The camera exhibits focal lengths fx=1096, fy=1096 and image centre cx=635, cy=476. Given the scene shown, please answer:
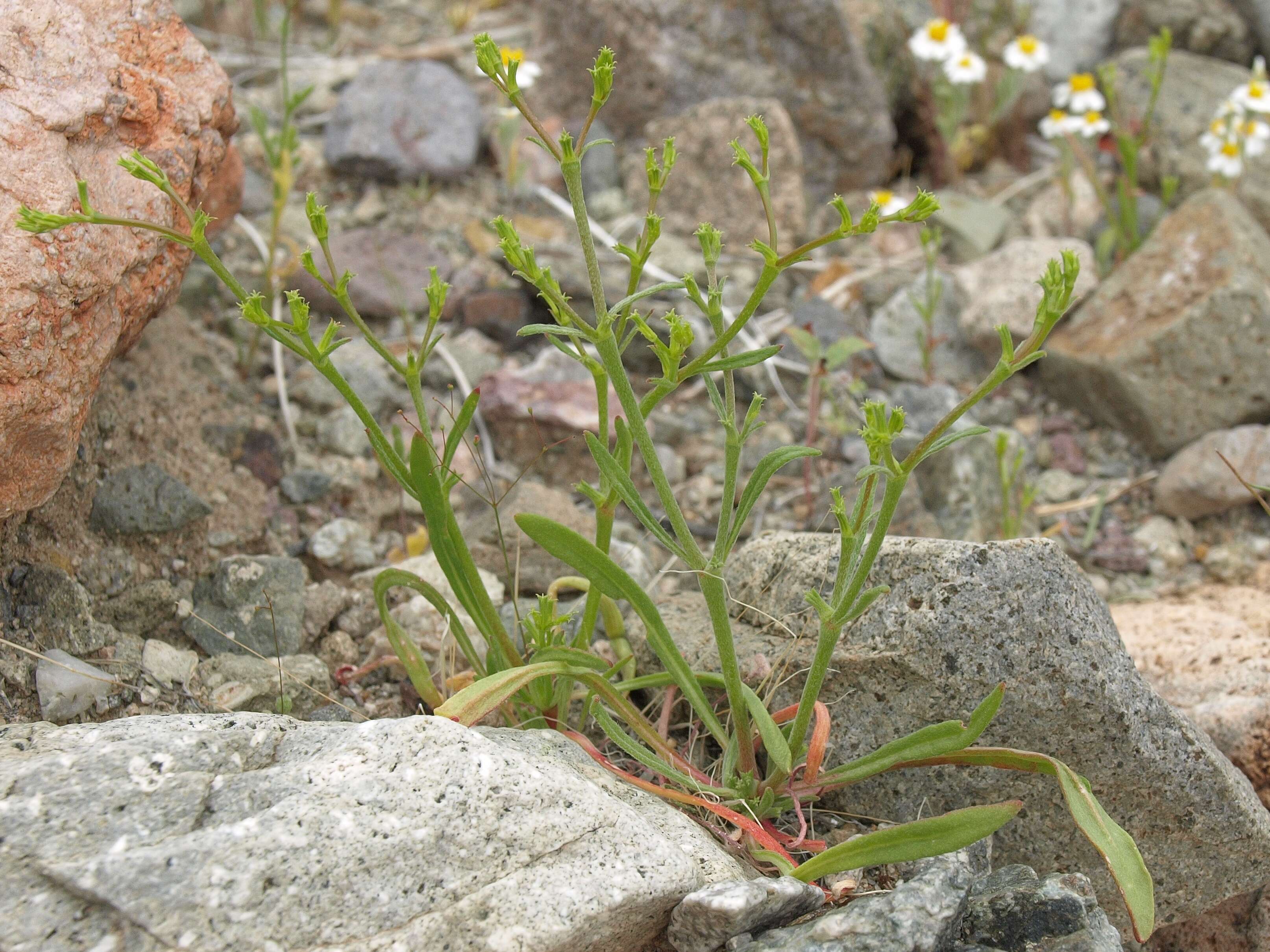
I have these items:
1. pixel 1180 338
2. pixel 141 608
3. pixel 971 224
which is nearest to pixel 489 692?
pixel 141 608

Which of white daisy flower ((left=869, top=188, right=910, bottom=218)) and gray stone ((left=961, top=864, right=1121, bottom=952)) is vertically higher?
white daisy flower ((left=869, top=188, right=910, bottom=218))

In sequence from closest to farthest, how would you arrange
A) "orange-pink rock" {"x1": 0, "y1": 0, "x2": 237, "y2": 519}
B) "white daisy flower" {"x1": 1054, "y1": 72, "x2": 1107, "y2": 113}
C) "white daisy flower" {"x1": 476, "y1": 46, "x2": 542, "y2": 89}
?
1. "orange-pink rock" {"x1": 0, "y1": 0, "x2": 237, "y2": 519}
2. "white daisy flower" {"x1": 476, "y1": 46, "x2": 542, "y2": 89}
3. "white daisy flower" {"x1": 1054, "y1": 72, "x2": 1107, "y2": 113}

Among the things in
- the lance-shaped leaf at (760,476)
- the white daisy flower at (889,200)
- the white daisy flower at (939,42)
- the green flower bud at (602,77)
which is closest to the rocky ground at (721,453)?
the white daisy flower at (889,200)

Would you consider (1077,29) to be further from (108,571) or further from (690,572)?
(108,571)

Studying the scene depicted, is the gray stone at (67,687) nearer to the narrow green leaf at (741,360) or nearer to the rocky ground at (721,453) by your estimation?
the rocky ground at (721,453)

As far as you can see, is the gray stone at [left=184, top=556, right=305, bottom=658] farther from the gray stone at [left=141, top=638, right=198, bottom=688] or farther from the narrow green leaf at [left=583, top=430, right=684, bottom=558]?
the narrow green leaf at [left=583, top=430, right=684, bottom=558]

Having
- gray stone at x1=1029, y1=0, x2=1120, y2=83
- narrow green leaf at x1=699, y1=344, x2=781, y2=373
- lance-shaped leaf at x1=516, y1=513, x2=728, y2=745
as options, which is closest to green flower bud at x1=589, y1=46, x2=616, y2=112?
narrow green leaf at x1=699, y1=344, x2=781, y2=373

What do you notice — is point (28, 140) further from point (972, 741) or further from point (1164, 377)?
point (1164, 377)
